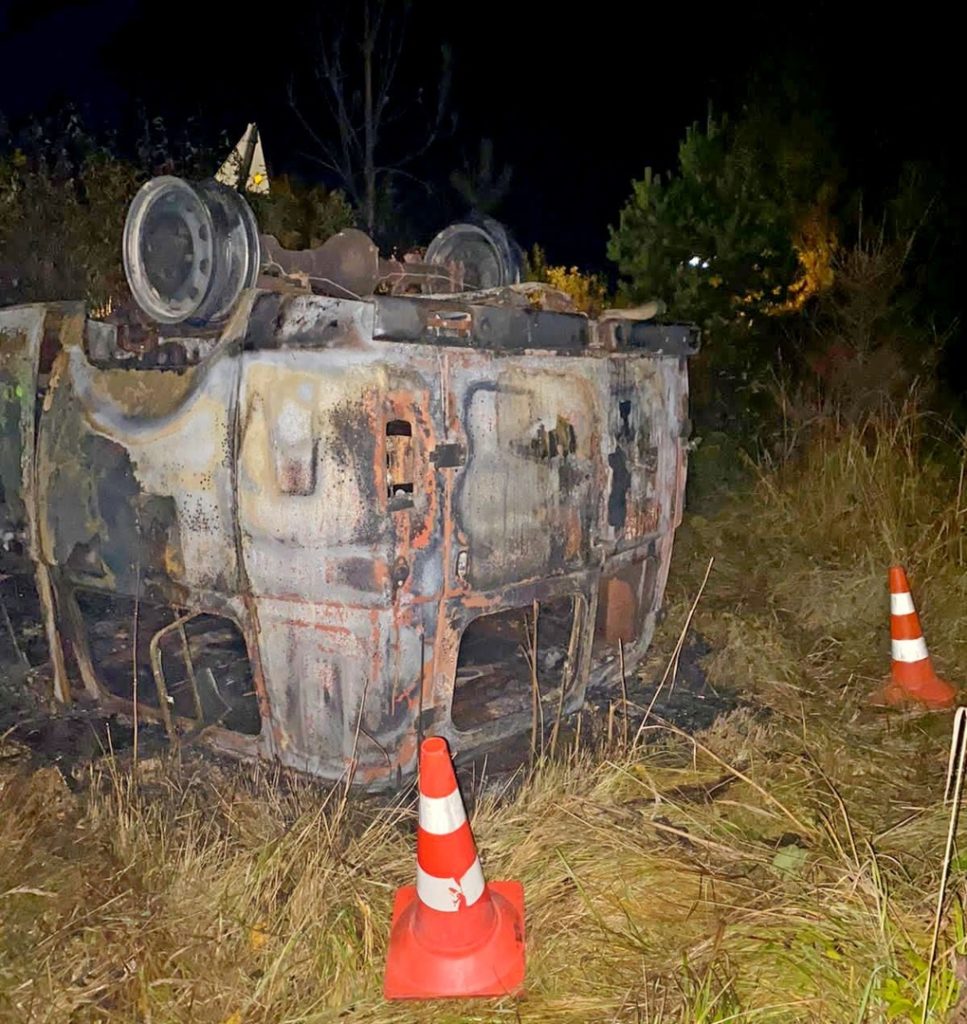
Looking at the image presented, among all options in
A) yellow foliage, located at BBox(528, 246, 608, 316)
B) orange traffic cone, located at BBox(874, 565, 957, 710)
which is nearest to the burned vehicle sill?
orange traffic cone, located at BBox(874, 565, 957, 710)

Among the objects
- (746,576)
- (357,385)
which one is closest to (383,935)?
(357,385)

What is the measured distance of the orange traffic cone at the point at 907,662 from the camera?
11.4ft

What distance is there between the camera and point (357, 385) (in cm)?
246

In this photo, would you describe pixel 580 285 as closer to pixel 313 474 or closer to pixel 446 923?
pixel 313 474

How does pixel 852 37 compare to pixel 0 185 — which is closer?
pixel 0 185

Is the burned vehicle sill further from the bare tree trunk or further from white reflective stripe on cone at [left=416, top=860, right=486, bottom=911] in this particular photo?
the bare tree trunk

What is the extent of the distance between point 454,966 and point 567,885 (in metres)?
0.40

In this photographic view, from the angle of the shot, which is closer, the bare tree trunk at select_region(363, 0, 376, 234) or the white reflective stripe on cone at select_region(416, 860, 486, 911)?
the white reflective stripe on cone at select_region(416, 860, 486, 911)

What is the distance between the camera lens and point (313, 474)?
251cm

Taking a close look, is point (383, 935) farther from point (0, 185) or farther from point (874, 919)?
point (0, 185)

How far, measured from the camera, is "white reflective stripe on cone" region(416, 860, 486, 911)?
2.02 meters

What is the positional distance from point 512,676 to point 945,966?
2.01 m

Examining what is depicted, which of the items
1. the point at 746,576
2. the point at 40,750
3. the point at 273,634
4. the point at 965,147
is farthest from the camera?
the point at 965,147

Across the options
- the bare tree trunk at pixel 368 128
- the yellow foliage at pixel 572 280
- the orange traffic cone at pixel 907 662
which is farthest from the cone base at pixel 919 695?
the yellow foliage at pixel 572 280
